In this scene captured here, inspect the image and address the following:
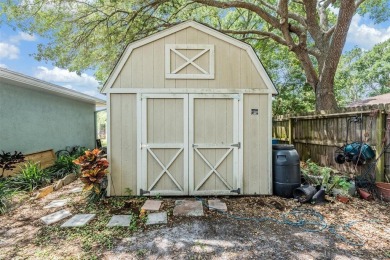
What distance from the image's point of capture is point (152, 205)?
397 centimetres

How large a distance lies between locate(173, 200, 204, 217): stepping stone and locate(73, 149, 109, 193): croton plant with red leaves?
1.48 metres

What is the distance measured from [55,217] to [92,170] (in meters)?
0.90

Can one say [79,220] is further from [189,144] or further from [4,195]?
[189,144]

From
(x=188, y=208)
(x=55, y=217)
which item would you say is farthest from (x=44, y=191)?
(x=188, y=208)

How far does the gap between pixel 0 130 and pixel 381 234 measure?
7987mm

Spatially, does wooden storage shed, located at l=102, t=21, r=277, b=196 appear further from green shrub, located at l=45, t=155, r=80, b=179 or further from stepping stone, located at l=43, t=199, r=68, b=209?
green shrub, located at l=45, t=155, r=80, b=179

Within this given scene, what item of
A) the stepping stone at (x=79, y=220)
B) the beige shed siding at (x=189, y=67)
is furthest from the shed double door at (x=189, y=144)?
the stepping stone at (x=79, y=220)

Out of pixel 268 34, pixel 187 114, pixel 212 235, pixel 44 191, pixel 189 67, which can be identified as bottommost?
pixel 212 235

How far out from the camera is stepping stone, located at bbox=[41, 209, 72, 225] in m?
3.45

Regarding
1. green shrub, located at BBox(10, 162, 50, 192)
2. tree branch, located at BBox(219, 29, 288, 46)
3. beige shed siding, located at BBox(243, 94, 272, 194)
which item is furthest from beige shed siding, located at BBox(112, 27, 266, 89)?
tree branch, located at BBox(219, 29, 288, 46)

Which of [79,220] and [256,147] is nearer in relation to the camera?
[79,220]

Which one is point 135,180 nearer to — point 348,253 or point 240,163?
point 240,163

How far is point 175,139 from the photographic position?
14.5 ft

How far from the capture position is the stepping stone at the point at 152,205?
3832 millimetres
